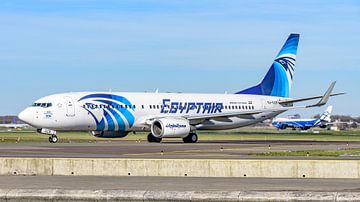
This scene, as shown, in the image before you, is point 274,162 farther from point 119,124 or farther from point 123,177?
point 119,124

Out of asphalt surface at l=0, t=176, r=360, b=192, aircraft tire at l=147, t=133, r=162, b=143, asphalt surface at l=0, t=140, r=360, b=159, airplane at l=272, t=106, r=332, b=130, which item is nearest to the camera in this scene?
asphalt surface at l=0, t=176, r=360, b=192

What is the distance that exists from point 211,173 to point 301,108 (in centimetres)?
3977

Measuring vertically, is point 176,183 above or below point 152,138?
below

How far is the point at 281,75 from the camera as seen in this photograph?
73.1 meters

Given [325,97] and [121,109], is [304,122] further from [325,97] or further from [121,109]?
[121,109]

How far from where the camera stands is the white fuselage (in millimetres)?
60094

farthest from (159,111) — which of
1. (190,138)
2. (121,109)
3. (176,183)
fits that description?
(176,183)

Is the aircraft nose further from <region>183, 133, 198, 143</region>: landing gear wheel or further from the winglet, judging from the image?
the winglet

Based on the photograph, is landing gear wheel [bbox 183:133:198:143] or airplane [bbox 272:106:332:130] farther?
airplane [bbox 272:106:332:130]

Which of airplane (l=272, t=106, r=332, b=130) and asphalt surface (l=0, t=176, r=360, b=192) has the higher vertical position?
airplane (l=272, t=106, r=332, b=130)

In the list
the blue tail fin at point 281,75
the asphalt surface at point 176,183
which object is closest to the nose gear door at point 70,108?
the blue tail fin at point 281,75

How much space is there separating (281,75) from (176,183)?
162 ft

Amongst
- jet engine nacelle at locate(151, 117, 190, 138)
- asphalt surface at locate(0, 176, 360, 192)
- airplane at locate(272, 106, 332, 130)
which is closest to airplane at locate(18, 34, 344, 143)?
jet engine nacelle at locate(151, 117, 190, 138)

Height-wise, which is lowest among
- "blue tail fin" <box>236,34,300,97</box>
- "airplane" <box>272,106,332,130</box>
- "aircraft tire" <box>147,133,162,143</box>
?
"aircraft tire" <box>147,133,162,143</box>
